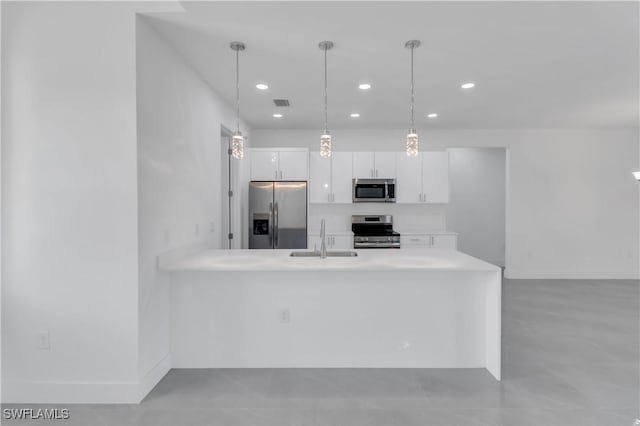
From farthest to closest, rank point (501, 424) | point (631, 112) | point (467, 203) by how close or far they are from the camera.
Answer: point (467, 203)
point (631, 112)
point (501, 424)

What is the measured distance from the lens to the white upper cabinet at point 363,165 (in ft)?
19.1

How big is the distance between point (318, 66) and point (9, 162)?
2482 mm

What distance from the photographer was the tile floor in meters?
2.23

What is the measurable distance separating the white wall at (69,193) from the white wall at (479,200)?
6.55 m

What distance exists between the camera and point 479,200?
24.7 ft

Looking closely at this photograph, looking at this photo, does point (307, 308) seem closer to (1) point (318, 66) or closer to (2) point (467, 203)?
(1) point (318, 66)

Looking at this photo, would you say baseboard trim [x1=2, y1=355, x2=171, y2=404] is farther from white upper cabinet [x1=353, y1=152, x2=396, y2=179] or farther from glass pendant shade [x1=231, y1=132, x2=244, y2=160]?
white upper cabinet [x1=353, y1=152, x2=396, y2=179]

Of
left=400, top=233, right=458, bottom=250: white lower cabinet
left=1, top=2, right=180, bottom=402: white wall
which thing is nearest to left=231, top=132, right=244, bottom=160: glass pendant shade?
left=1, top=2, right=180, bottom=402: white wall

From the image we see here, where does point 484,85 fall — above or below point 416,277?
above

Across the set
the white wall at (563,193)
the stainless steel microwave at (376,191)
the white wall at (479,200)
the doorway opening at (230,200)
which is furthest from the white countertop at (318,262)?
the white wall at (479,200)

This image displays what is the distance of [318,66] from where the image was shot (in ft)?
10.8

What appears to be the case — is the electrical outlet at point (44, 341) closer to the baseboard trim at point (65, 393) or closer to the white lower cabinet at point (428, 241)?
the baseboard trim at point (65, 393)

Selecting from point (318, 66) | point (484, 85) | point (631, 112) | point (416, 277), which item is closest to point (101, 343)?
point (416, 277)

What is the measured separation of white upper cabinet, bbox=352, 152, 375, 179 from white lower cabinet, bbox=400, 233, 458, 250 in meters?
1.15
